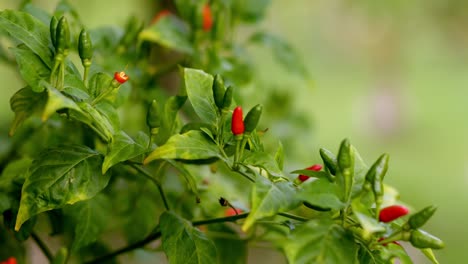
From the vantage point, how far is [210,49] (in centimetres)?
107

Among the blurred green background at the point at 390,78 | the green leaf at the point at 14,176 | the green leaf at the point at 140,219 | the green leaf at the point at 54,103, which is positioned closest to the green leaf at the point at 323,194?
the green leaf at the point at 54,103

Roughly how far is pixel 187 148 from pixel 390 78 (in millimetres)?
3599

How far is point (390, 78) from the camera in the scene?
404cm

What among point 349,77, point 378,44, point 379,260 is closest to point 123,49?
point 379,260

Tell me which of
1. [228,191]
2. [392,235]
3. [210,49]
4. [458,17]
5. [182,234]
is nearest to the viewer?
[392,235]

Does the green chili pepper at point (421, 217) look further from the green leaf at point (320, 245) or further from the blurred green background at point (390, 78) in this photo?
the blurred green background at point (390, 78)

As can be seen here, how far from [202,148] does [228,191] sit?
0.34 m

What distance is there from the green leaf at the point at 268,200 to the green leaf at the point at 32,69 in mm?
239

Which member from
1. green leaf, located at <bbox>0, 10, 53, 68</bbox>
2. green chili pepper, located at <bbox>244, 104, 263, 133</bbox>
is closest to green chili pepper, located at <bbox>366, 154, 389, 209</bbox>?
green chili pepper, located at <bbox>244, 104, 263, 133</bbox>

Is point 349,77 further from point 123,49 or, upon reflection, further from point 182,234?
point 182,234

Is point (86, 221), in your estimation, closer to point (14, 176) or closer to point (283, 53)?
point (14, 176)

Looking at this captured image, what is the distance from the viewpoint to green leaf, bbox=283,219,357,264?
1.82 feet

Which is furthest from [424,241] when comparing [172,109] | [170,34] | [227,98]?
[170,34]

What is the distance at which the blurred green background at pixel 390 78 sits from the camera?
3225mm
